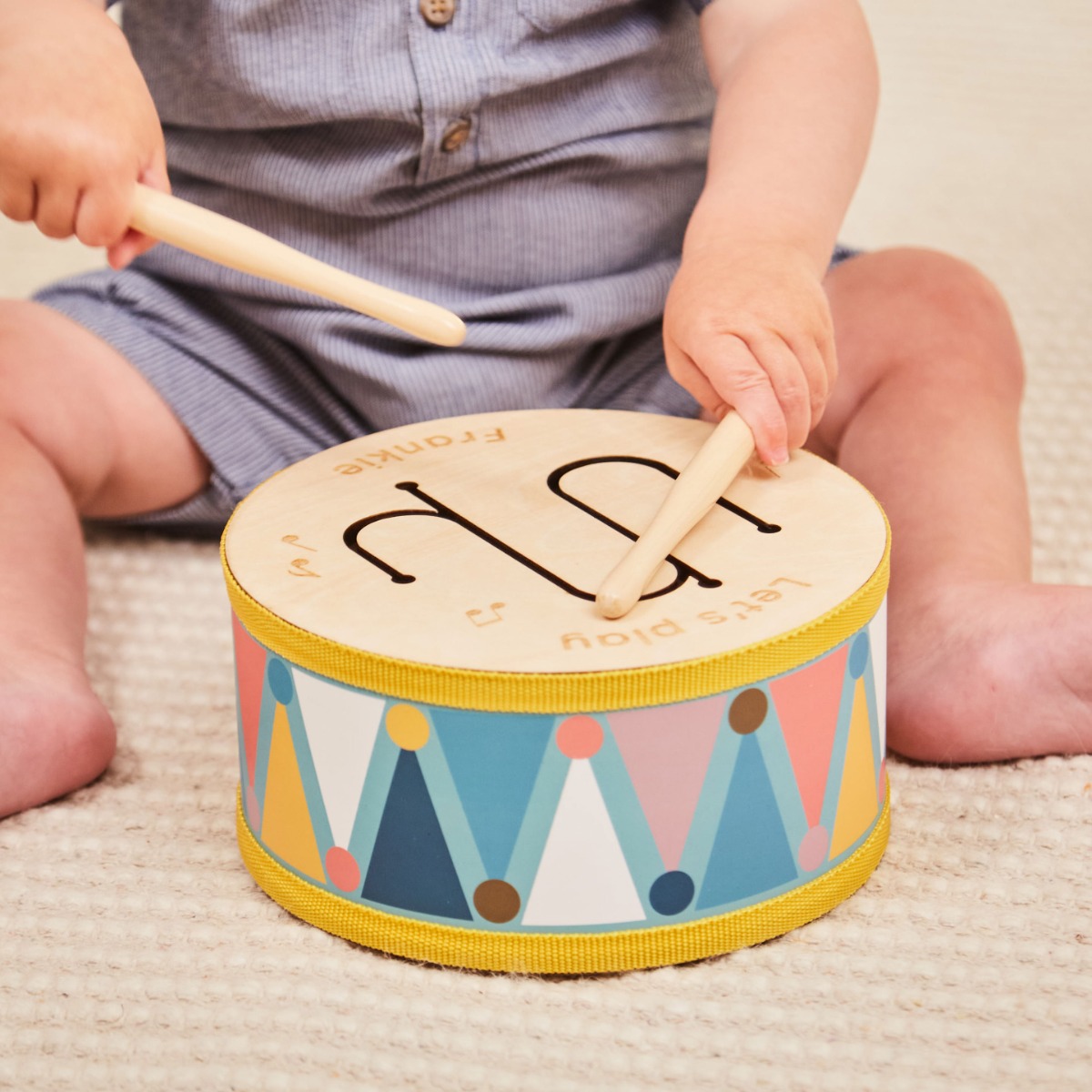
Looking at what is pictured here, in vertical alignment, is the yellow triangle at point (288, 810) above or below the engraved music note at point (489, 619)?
below

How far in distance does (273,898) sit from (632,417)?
24 centimetres

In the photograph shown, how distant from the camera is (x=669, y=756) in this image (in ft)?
1.54

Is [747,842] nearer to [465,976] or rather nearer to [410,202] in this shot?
[465,976]

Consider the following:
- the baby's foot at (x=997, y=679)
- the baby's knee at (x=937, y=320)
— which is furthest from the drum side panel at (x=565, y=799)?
the baby's knee at (x=937, y=320)

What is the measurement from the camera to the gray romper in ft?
2.36

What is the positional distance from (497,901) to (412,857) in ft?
0.10

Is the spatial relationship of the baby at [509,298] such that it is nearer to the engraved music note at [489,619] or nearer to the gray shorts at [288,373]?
the gray shorts at [288,373]

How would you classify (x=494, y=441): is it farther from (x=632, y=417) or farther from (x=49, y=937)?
(x=49, y=937)

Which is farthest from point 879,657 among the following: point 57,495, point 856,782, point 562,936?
point 57,495

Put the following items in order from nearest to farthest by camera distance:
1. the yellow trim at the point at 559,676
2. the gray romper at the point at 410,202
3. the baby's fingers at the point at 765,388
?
the yellow trim at the point at 559,676 → the baby's fingers at the point at 765,388 → the gray romper at the point at 410,202

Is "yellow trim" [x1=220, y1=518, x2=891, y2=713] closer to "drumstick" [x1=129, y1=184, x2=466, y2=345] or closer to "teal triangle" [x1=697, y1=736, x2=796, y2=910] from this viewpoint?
"teal triangle" [x1=697, y1=736, x2=796, y2=910]

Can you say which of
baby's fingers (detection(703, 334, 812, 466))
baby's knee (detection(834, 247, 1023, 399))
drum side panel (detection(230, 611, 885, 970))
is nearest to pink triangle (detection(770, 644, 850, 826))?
drum side panel (detection(230, 611, 885, 970))

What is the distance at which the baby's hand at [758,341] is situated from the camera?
1.87 ft

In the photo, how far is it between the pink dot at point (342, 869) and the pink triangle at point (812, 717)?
15 cm
